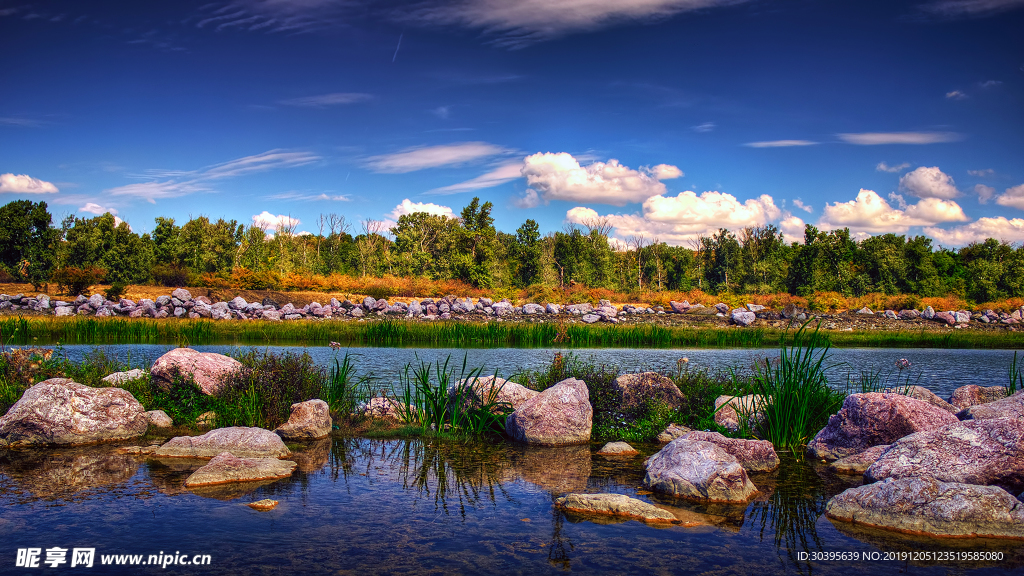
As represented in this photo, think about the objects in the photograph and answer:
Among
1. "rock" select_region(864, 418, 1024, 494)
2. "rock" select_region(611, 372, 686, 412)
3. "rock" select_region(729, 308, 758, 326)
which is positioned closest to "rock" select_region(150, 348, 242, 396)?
"rock" select_region(611, 372, 686, 412)

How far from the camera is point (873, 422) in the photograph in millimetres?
7559

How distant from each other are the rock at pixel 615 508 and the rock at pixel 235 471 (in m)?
3.12

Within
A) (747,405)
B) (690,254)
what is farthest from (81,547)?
(690,254)

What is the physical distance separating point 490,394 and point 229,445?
11.5ft

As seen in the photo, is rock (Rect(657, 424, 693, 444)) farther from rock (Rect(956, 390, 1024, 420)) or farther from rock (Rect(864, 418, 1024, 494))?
rock (Rect(956, 390, 1024, 420))

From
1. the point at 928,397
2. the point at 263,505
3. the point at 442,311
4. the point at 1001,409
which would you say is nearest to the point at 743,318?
the point at 442,311

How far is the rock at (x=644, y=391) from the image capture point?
930cm

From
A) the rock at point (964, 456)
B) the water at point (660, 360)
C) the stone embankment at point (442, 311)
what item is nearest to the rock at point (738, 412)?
the rock at point (964, 456)

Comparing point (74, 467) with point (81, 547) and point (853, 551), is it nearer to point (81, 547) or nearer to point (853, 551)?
point (81, 547)

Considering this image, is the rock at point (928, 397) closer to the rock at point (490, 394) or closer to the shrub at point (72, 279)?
the rock at point (490, 394)

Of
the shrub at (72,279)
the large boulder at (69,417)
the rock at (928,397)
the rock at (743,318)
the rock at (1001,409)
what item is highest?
the shrub at (72,279)

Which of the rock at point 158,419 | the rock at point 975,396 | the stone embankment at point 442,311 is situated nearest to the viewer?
the rock at point 158,419

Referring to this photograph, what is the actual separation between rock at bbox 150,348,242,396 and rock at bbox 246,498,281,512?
4.02 meters

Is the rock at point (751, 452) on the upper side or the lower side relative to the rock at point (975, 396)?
lower
